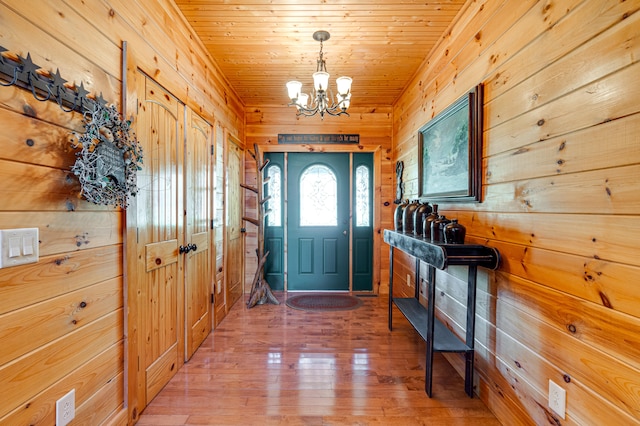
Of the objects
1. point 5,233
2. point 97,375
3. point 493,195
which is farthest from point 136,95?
point 493,195

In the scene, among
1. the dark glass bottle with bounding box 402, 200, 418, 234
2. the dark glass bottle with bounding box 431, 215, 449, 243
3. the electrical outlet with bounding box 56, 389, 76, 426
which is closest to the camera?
the electrical outlet with bounding box 56, 389, 76, 426

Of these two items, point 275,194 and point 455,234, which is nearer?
point 455,234

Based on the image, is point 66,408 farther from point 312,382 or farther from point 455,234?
point 455,234

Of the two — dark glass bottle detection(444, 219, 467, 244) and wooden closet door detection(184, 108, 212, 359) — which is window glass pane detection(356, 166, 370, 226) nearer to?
wooden closet door detection(184, 108, 212, 359)

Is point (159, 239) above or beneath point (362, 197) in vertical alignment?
beneath

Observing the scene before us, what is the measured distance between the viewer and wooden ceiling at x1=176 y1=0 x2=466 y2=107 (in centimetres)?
222

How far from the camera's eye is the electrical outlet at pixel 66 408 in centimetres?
120

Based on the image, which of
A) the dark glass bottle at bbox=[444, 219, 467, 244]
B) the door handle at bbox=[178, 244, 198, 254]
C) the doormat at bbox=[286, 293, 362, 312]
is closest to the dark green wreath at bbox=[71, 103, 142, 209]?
the door handle at bbox=[178, 244, 198, 254]

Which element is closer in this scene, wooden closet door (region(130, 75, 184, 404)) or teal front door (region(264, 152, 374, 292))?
wooden closet door (region(130, 75, 184, 404))

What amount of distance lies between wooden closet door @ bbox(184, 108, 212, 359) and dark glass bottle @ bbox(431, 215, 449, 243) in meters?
1.92

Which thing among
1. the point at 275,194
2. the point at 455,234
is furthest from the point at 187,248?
the point at 275,194

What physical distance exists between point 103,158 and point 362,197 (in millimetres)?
3507

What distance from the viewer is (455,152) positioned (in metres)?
2.27

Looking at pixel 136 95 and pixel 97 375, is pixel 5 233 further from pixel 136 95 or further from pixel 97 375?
pixel 136 95
